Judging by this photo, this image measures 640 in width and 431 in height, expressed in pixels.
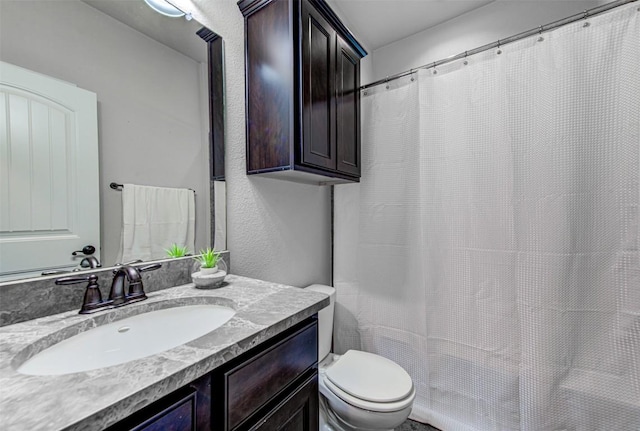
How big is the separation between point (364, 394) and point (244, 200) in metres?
1.05

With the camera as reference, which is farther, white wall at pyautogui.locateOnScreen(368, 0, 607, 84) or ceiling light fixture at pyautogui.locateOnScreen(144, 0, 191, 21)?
white wall at pyautogui.locateOnScreen(368, 0, 607, 84)

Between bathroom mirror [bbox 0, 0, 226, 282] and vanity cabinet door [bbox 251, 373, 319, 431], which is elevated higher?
bathroom mirror [bbox 0, 0, 226, 282]

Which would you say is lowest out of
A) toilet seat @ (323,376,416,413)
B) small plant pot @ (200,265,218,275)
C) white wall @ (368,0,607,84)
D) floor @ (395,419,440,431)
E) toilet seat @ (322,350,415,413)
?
floor @ (395,419,440,431)

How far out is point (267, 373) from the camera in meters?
0.68

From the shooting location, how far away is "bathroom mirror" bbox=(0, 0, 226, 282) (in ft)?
2.45

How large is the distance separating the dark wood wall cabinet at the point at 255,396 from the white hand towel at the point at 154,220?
1.96 ft

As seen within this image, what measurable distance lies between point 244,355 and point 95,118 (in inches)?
34.6

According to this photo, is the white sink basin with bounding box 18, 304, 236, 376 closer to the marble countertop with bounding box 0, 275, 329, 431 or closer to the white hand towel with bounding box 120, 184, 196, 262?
the marble countertop with bounding box 0, 275, 329, 431

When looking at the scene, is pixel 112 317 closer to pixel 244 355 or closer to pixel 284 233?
pixel 244 355

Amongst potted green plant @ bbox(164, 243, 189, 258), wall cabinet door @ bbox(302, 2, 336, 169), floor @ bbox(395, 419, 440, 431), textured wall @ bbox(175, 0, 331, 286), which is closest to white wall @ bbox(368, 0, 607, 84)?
wall cabinet door @ bbox(302, 2, 336, 169)

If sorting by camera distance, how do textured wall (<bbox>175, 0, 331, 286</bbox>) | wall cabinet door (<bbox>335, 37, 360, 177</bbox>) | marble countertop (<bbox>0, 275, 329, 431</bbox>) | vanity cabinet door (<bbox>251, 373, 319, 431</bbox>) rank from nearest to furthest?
marble countertop (<bbox>0, 275, 329, 431</bbox>), vanity cabinet door (<bbox>251, 373, 319, 431</bbox>), textured wall (<bbox>175, 0, 331, 286</bbox>), wall cabinet door (<bbox>335, 37, 360, 177</bbox>)

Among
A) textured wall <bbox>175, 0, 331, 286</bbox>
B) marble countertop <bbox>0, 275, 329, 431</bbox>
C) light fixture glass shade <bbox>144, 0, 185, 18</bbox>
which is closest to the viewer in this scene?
marble countertop <bbox>0, 275, 329, 431</bbox>

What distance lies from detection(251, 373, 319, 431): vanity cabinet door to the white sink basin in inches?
11.9

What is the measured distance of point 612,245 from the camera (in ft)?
3.63
